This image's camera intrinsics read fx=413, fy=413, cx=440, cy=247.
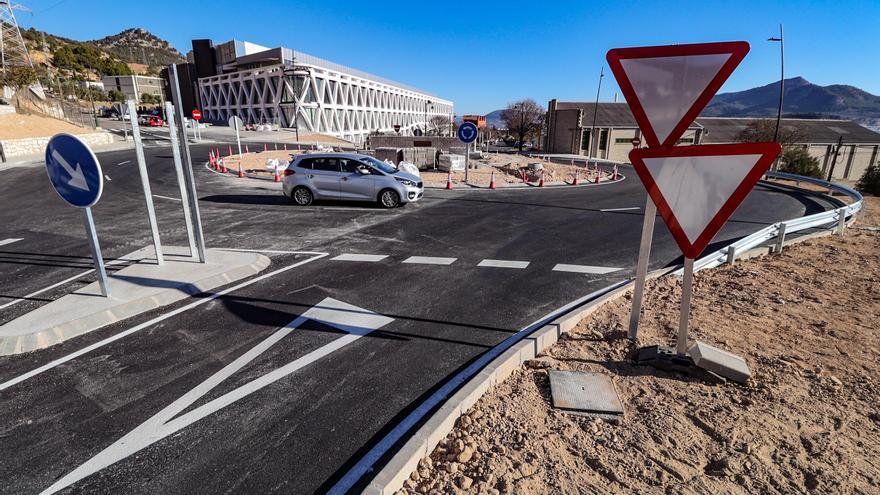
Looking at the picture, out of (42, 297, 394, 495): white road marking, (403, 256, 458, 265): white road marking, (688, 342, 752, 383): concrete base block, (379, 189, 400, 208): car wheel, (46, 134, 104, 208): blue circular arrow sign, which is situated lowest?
(42, 297, 394, 495): white road marking

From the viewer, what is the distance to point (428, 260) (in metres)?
8.36

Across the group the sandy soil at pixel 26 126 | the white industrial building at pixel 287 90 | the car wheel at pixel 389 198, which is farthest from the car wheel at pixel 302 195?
the white industrial building at pixel 287 90

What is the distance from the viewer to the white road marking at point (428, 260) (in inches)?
322

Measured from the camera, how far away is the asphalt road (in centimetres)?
332

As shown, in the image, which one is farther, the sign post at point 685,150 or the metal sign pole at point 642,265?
the metal sign pole at point 642,265

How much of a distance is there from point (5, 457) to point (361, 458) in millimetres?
2860

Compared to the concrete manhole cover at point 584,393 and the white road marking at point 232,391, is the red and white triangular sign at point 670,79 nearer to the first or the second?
the concrete manhole cover at point 584,393

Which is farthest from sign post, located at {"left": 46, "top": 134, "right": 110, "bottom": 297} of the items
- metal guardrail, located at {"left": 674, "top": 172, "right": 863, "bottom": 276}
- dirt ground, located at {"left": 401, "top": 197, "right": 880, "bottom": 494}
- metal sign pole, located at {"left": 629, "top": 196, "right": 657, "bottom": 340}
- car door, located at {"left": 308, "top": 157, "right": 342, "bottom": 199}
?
metal guardrail, located at {"left": 674, "top": 172, "right": 863, "bottom": 276}

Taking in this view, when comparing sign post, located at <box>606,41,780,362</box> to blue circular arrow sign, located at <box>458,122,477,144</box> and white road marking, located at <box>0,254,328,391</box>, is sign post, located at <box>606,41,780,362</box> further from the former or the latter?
blue circular arrow sign, located at <box>458,122,477,144</box>

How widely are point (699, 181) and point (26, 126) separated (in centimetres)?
4603

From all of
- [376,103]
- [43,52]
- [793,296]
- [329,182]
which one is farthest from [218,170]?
[43,52]

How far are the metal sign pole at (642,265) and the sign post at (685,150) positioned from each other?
0.30 metres

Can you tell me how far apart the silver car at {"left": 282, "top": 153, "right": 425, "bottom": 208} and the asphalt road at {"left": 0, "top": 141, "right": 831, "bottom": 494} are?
6.13 ft

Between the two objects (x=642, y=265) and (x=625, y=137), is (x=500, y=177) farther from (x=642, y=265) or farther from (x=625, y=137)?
(x=625, y=137)
